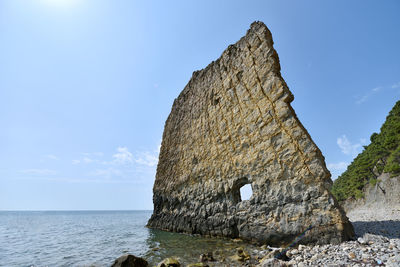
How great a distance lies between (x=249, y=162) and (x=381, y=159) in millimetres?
27985

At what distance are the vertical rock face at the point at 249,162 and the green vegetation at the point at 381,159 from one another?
1920 centimetres

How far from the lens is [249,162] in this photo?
42.3 ft

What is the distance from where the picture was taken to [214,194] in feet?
51.0

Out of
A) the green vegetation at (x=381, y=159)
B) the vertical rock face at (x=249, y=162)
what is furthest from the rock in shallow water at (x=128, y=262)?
the green vegetation at (x=381, y=159)

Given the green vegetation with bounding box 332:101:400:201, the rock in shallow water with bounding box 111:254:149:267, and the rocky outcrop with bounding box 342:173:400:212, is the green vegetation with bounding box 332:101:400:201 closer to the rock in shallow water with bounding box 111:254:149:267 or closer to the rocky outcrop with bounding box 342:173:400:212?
the rocky outcrop with bounding box 342:173:400:212

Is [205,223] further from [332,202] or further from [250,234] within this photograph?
[332,202]

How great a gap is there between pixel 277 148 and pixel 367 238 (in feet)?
17.5

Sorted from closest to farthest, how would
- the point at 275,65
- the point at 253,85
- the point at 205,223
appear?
the point at 275,65, the point at 253,85, the point at 205,223

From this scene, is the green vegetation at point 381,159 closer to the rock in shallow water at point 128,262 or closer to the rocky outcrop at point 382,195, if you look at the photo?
the rocky outcrop at point 382,195

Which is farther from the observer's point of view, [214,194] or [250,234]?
[214,194]

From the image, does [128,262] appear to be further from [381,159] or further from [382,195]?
[381,159]

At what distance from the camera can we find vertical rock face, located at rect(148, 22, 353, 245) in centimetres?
937

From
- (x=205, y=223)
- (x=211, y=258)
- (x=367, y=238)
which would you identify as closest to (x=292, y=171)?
(x=367, y=238)

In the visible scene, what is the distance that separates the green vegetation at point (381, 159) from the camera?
73.2 feet
